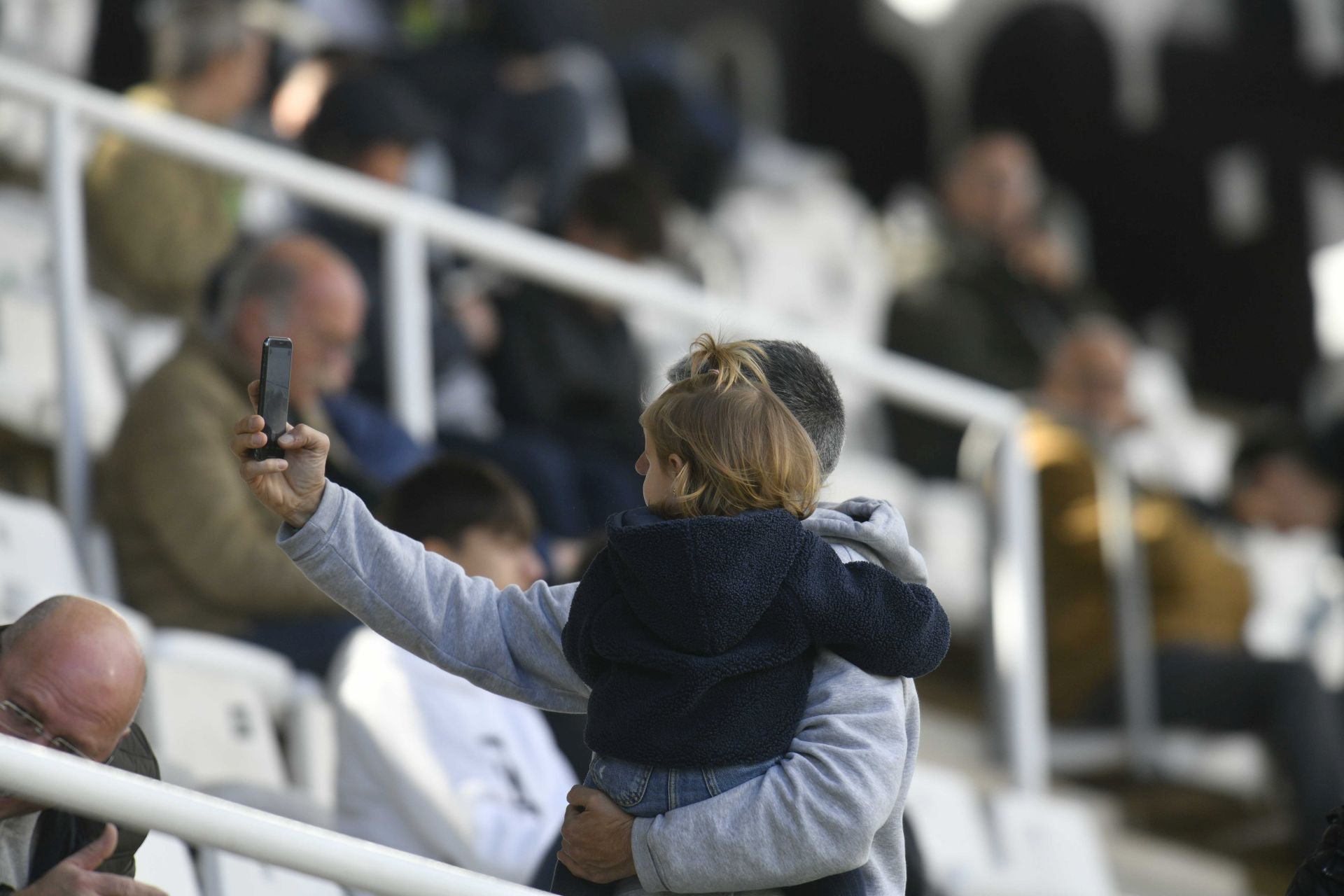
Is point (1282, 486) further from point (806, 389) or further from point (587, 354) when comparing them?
point (806, 389)

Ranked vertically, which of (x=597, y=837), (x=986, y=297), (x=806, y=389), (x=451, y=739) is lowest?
(x=451, y=739)

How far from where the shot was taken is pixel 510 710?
7.77 ft

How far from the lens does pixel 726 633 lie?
4.50 feet

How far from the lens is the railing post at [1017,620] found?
3.22 m

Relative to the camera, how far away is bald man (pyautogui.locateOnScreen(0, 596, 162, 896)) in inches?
58.2

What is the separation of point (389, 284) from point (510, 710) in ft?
3.24

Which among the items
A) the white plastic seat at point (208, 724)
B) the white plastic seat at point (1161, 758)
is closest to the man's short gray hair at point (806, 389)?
the white plastic seat at point (208, 724)

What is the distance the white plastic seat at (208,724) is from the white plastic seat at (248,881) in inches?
9.9

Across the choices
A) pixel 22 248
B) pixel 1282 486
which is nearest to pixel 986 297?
pixel 1282 486

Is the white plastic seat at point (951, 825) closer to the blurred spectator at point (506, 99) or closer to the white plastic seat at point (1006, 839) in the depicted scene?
the white plastic seat at point (1006, 839)

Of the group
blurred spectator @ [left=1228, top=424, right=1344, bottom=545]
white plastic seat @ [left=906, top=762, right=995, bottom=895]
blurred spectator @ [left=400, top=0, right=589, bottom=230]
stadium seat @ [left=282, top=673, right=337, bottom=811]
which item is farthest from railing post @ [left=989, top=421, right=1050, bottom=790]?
blurred spectator @ [left=400, top=0, right=589, bottom=230]

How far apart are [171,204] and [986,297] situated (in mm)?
2264

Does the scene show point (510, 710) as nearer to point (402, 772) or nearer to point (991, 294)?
point (402, 772)

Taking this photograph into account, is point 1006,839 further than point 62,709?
Yes
